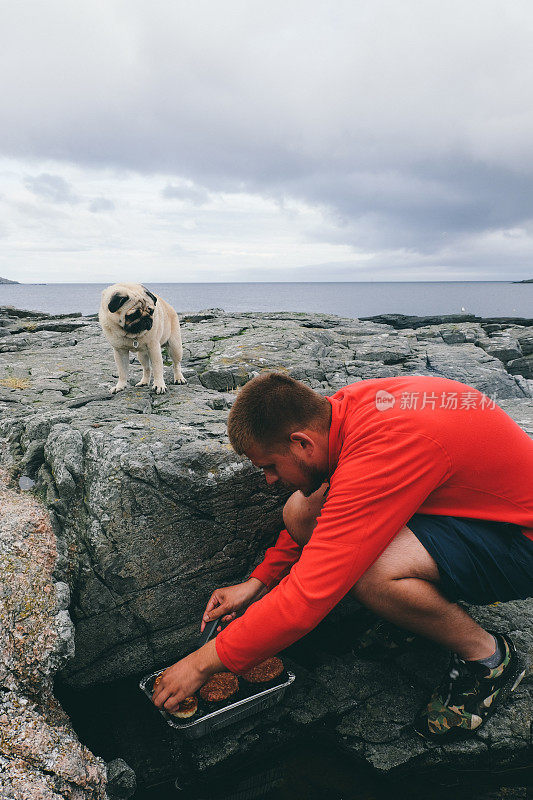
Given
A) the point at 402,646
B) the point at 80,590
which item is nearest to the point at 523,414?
the point at 402,646

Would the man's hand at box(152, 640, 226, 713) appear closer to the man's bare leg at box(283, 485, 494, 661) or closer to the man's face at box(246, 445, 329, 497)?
the man's bare leg at box(283, 485, 494, 661)

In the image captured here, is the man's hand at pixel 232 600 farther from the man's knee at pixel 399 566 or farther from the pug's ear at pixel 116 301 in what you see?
the pug's ear at pixel 116 301

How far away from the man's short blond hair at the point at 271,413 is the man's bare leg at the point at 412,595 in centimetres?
A: 80

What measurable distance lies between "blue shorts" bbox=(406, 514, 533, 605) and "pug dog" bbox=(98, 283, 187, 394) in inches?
141

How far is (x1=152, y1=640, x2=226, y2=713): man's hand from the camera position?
2.48 m

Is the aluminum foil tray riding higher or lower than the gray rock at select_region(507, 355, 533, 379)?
lower

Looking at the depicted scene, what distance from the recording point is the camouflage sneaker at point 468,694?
9.18 ft

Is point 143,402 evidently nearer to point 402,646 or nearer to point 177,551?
A: point 177,551

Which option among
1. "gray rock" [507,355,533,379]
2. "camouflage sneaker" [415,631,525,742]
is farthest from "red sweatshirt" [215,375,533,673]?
"gray rock" [507,355,533,379]

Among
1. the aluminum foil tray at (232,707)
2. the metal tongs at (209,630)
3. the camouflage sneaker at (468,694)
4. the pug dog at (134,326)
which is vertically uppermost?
the pug dog at (134,326)

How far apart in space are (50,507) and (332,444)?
7.34 feet

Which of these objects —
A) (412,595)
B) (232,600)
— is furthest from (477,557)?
(232,600)

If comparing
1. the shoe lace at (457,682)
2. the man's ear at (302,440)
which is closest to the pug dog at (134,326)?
the man's ear at (302,440)

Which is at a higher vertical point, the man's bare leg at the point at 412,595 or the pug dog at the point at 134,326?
the pug dog at the point at 134,326
